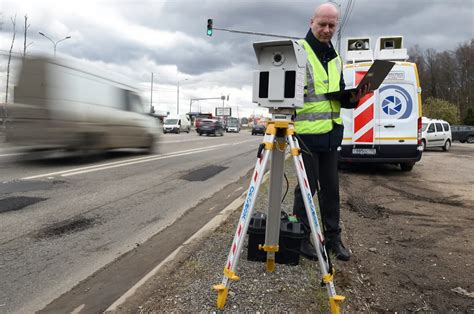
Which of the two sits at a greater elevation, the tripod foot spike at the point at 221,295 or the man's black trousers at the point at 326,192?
the man's black trousers at the point at 326,192

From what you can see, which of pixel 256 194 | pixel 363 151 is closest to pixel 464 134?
pixel 363 151

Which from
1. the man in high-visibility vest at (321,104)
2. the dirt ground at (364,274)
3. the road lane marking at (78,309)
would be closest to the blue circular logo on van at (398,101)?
the dirt ground at (364,274)

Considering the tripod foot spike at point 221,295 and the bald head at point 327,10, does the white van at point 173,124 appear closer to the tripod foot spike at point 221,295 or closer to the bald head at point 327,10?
the bald head at point 327,10

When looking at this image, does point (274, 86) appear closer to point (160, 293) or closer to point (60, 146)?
point (160, 293)

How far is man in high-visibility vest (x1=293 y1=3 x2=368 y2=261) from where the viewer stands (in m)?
3.32

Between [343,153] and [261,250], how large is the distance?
7.01 meters

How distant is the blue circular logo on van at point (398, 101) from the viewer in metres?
9.53

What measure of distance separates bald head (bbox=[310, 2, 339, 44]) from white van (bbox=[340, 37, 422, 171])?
20.5 ft

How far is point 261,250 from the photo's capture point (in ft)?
11.1

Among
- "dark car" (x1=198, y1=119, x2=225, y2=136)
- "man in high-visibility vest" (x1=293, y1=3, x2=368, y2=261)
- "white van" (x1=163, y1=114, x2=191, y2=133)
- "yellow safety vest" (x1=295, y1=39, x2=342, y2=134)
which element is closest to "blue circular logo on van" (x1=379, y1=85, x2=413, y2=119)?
"man in high-visibility vest" (x1=293, y1=3, x2=368, y2=261)

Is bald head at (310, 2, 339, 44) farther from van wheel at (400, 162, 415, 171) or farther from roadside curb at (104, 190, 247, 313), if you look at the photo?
van wheel at (400, 162, 415, 171)

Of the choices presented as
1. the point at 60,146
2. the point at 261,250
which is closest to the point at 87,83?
the point at 60,146

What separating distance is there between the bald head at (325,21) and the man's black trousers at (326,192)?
0.98 metres

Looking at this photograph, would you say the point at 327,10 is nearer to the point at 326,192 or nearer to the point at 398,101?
the point at 326,192
